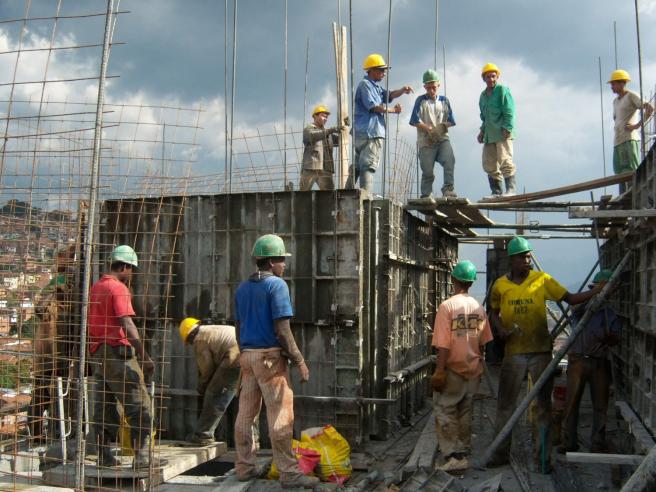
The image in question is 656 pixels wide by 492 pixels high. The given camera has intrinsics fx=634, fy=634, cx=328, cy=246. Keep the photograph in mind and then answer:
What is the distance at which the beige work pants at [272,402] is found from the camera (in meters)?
5.94

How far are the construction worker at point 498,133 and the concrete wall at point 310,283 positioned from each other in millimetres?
1789

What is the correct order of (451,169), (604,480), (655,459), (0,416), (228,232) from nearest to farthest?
(655,459), (0,416), (604,480), (228,232), (451,169)

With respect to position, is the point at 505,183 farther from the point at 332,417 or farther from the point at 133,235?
the point at 133,235

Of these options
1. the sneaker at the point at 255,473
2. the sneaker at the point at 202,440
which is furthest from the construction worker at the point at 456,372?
the sneaker at the point at 202,440

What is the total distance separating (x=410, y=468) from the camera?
240 inches

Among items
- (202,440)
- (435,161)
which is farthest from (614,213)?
(202,440)

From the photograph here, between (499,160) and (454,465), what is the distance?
514 centimetres

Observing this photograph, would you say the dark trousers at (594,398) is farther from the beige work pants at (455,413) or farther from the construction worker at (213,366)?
the construction worker at (213,366)

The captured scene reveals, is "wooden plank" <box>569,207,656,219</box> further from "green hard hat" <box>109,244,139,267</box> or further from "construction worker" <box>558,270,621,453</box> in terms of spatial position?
"green hard hat" <box>109,244,139,267</box>

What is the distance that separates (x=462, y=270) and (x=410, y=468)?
209 cm

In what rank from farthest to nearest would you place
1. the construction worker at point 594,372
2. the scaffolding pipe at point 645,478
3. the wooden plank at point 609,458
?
1. the construction worker at point 594,372
2. the wooden plank at point 609,458
3. the scaffolding pipe at point 645,478

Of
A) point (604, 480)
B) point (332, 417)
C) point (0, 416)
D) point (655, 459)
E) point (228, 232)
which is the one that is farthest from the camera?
point (228, 232)

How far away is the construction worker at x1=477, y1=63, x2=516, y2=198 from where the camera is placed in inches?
382

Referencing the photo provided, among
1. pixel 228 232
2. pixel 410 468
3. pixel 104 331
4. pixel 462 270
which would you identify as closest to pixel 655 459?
pixel 410 468
